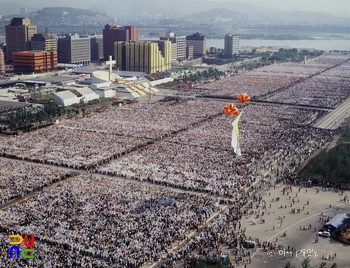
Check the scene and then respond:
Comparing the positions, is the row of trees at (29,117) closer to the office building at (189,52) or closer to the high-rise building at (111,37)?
the high-rise building at (111,37)

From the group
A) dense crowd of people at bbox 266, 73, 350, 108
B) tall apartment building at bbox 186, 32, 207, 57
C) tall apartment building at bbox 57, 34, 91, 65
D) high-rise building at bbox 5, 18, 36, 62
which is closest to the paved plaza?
dense crowd of people at bbox 266, 73, 350, 108

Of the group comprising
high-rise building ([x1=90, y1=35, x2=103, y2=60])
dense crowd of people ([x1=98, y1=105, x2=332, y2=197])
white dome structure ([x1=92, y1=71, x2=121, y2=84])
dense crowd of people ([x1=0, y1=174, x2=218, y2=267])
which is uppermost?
high-rise building ([x1=90, y1=35, x2=103, y2=60])

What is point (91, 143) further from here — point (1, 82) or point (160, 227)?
point (1, 82)

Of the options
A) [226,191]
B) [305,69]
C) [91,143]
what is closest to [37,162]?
[91,143]

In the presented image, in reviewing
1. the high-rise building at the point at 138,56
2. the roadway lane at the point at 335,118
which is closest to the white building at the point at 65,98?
the roadway lane at the point at 335,118

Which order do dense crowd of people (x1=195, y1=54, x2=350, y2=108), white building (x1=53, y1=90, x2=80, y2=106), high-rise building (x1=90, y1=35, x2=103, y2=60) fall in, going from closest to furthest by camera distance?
white building (x1=53, y1=90, x2=80, y2=106), dense crowd of people (x1=195, y1=54, x2=350, y2=108), high-rise building (x1=90, y1=35, x2=103, y2=60)

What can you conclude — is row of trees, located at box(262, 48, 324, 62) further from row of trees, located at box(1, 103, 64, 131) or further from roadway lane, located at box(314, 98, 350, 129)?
row of trees, located at box(1, 103, 64, 131)
